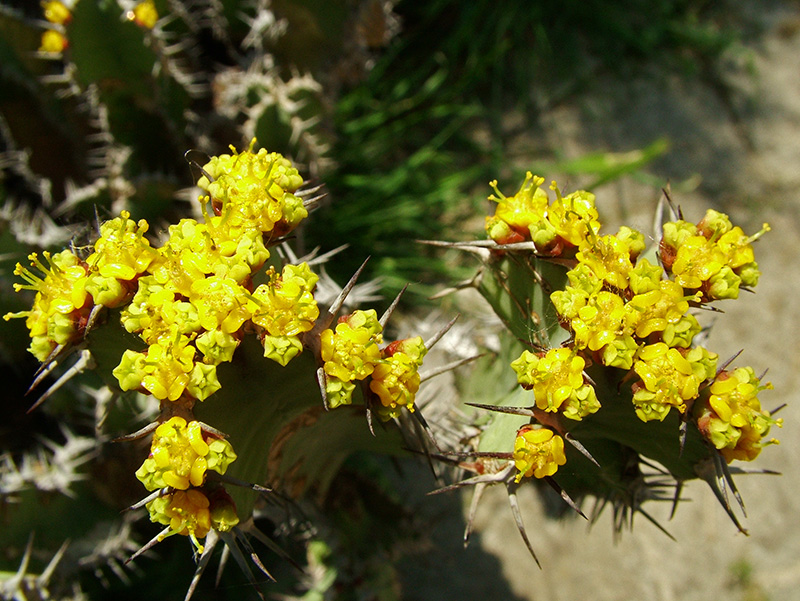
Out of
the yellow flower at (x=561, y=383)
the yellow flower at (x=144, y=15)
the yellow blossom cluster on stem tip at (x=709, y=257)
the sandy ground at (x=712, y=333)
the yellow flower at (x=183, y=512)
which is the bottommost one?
the sandy ground at (x=712, y=333)

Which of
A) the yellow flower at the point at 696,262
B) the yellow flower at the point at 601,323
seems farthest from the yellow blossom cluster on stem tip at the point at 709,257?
the yellow flower at the point at 601,323

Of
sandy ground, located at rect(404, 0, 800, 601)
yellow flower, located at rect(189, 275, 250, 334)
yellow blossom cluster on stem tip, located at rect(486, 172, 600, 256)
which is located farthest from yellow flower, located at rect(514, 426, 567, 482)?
sandy ground, located at rect(404, 0, 800, 601)

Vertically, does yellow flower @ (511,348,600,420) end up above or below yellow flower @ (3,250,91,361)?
below

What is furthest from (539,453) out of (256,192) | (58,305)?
(58,305)

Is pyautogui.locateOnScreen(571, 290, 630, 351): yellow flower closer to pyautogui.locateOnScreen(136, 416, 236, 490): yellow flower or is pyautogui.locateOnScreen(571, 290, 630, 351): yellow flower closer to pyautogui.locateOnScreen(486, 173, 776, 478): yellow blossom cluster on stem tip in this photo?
pyautogui.locateOnScreen(486, 173, 776, 478): yellow blossom cluster on stem tip

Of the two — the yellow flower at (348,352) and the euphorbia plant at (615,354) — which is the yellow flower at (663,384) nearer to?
the euphorbia plant at (615,354)

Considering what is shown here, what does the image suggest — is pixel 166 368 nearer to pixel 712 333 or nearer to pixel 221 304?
pixel 221 304

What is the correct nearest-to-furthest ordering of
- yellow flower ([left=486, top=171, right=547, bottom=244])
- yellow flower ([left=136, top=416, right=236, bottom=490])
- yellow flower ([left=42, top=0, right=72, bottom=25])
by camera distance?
yellow flower ([left=136, top=416, right=236, bottom=490]) < yellow flower ([left=486, top=171, right=547, bottom=244]) < yellow flower ([left=42, top=0, right=72, bottom=25])
